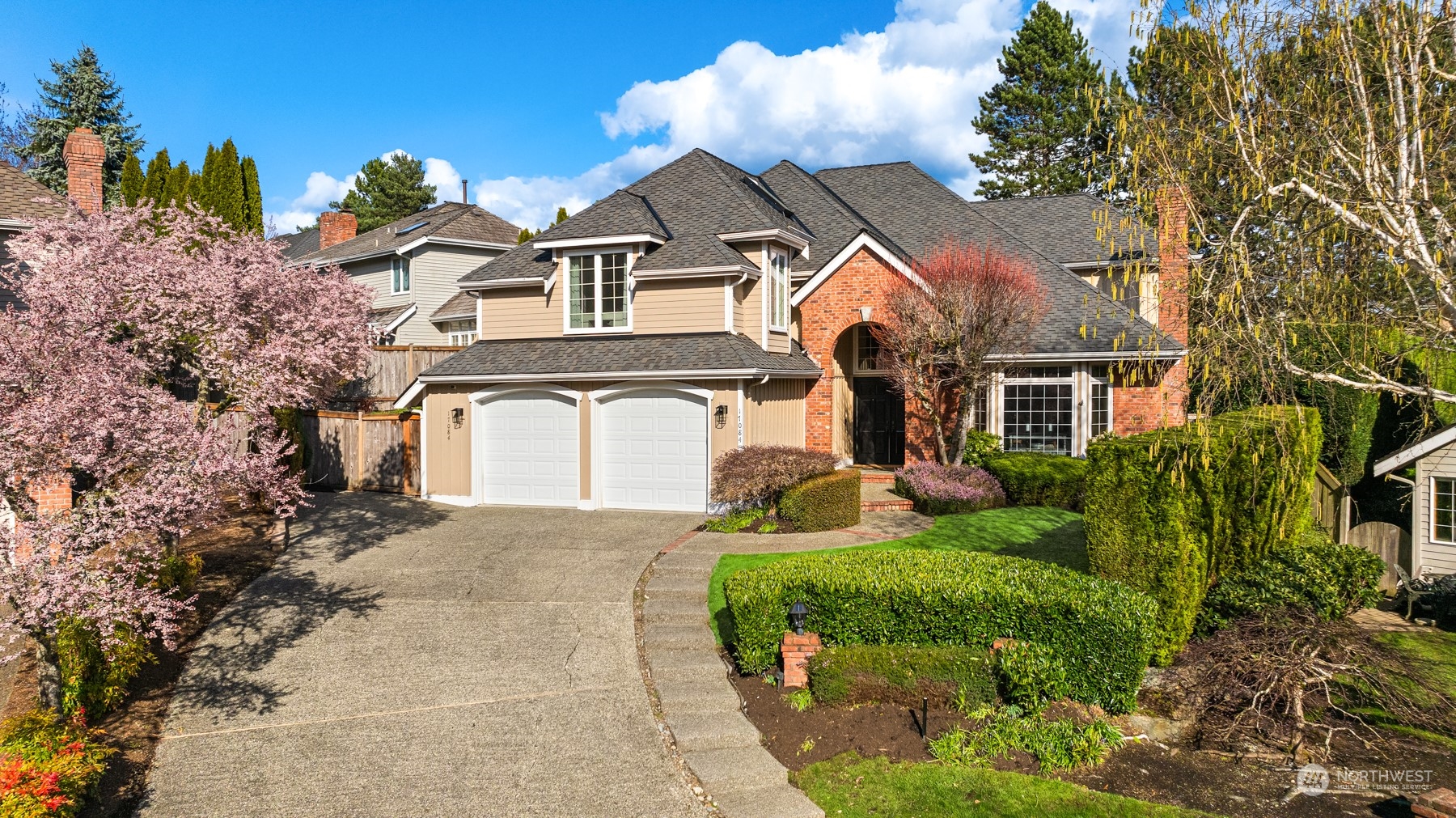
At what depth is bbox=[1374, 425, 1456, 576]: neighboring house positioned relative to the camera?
1477 cm

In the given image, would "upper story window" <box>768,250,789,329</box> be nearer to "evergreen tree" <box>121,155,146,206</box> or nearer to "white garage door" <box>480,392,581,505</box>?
"white garage door" <box>480,392,581,505</box>

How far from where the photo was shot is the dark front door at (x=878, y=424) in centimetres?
2327

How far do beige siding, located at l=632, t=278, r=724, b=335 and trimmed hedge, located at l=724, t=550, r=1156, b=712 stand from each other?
387 inches

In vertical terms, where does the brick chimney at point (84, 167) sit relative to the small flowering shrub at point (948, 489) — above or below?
above

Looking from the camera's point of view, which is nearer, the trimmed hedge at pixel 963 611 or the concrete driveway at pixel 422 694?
the concrete driveway at pixel 422 694

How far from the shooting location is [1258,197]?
8328mm

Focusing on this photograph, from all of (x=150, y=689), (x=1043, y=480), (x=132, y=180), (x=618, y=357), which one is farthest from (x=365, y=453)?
(x=1043, y=480)

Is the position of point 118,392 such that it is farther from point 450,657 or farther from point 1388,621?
point 1388,621

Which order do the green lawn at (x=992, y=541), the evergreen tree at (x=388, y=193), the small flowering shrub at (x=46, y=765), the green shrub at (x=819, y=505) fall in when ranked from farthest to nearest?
1. the evergreen tree at (x=388, y=193)
2. the green shrub at (x=819, y=505)
3. the green lawn at (x=992, y=541)
4. the small flowering shrub at (x=46, y=765)

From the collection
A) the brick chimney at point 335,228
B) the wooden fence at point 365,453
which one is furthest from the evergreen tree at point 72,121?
the wooden fence at point 365,453

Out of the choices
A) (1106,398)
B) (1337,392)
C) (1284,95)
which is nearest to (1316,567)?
(1284,95)

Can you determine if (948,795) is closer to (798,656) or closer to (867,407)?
(798,656)

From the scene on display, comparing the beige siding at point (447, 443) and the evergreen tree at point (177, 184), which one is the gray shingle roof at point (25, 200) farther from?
the evergreen tree at point (177, 184)

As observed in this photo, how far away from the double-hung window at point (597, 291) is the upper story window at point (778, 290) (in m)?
3.36
